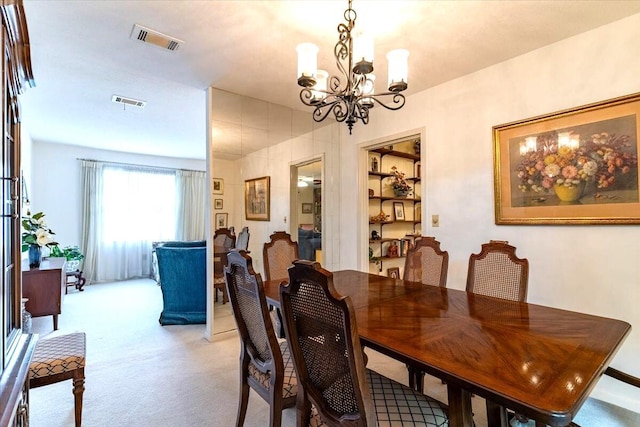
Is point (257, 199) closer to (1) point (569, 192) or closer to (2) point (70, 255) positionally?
(1) point (569, 192)

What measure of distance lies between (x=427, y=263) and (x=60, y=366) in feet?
7.94

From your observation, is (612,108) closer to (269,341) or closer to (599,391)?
(599,391)

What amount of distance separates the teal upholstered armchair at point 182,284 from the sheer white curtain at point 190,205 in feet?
11.0

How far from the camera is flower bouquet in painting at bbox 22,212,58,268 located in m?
3.24

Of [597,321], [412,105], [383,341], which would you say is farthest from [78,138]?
[597,321]

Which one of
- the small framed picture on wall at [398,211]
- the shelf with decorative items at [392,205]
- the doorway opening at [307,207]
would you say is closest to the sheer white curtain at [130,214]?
the doorway opening at [307,207]

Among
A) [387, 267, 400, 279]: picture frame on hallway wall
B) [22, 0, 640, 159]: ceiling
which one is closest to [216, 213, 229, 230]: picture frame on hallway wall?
[22, 0, 640, 159]: ceiling

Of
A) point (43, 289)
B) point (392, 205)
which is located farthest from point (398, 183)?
point (43, 289)

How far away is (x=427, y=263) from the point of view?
251 centimetres

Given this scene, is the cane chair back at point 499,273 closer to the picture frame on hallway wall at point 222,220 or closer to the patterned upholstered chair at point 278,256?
the patterned upholstered chair at point 278,256

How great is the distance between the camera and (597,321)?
1.45 meters

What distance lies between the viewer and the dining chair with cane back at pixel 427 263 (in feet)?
7.84

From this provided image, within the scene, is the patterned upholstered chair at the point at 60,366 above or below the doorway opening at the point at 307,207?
below

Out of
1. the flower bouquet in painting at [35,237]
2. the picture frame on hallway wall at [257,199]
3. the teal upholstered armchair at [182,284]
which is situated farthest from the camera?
the teal upholstered armchair at [182,284]
